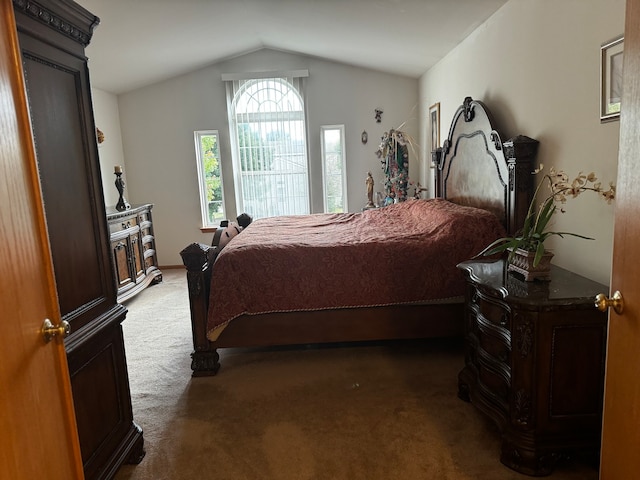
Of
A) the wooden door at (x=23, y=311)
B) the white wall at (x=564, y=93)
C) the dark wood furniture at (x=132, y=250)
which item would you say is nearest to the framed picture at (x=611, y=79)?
the white wall at (x=564, y=93)

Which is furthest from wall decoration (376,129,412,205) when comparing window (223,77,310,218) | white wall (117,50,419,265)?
window (223,77,310,218)

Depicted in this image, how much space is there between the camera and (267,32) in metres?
4.76

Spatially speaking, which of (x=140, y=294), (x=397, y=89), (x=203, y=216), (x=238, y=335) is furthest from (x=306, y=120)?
(x=238, y=335)

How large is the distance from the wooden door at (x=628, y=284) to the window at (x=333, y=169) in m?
4.69

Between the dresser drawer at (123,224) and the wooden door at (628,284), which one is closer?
the wooden door at (628,284)

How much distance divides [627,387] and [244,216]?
3.64 m

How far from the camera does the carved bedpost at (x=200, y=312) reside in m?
2.68

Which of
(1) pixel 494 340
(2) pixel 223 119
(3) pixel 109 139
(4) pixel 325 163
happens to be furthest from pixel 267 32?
(1) pixel 494 340

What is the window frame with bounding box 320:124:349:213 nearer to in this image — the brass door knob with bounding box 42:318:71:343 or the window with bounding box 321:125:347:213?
the window with bounding box 321:125:347:213

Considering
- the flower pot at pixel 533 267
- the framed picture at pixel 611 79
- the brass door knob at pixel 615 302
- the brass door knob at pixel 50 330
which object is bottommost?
the flower pot at pixel 533 267

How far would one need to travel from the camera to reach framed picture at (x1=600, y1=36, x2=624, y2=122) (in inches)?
70.1

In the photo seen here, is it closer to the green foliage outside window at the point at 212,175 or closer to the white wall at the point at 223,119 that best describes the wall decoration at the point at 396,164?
the white wall at the point at 223,119

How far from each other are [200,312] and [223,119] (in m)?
3.57

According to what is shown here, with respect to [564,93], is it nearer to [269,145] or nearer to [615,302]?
[615,302]
